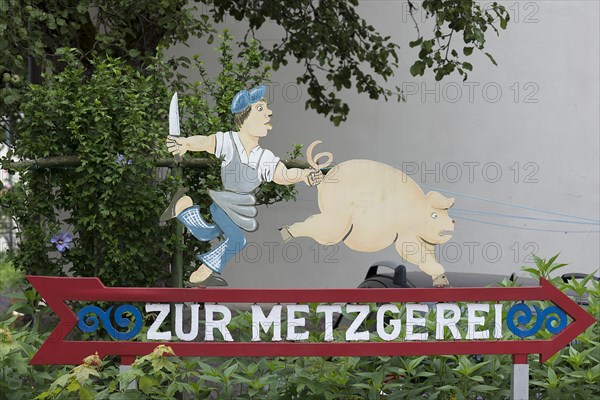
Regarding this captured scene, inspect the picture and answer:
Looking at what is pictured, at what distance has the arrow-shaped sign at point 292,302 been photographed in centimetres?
536

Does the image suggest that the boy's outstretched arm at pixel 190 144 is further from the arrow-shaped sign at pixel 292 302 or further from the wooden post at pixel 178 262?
the arrow-shaped sign at pixel 292 302

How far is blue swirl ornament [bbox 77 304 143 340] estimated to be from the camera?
5.42 m

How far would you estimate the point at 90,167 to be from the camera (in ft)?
20.0

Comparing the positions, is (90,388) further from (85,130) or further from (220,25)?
(220,25)

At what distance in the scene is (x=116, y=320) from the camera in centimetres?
547

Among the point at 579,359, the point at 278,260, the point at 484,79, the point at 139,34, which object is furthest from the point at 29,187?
the point at 484,79

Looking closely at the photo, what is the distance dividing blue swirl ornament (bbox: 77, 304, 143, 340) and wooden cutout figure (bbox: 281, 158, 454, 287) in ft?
3.13

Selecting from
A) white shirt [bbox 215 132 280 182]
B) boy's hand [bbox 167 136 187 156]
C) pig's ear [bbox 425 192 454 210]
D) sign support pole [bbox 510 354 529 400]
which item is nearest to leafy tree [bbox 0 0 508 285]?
boy's hand [bbox 167 136 187 156]

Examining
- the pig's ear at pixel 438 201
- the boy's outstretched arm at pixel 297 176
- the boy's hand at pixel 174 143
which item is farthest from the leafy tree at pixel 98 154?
the pig's ear at pixel 438 201

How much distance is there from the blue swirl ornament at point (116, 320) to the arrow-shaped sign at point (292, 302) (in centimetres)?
7

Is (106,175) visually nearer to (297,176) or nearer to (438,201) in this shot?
(297,176)

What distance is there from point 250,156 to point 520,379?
78.2 inches

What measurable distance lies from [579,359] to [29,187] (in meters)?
3.62

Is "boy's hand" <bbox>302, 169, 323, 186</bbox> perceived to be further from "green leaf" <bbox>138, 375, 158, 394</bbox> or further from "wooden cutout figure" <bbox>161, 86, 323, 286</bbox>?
"green leaf" <bbox>138, 375, 158, 394</bbox>
